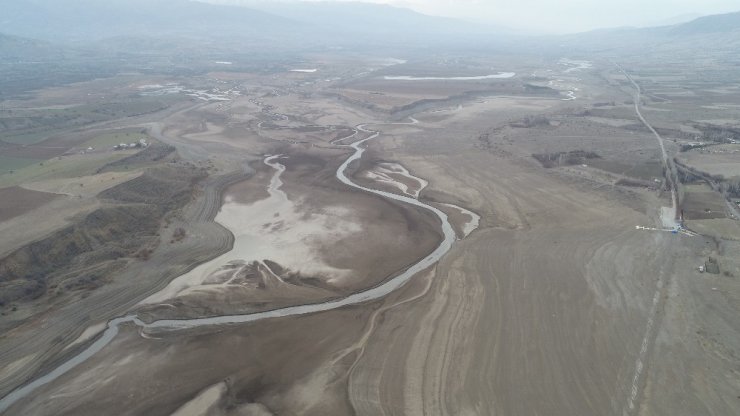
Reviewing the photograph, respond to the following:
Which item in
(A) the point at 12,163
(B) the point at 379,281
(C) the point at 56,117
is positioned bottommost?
(B) the point at 379,281

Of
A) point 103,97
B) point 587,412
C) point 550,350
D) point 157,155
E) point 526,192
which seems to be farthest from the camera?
point 103,97

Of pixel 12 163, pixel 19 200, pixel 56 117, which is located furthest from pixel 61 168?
pixel 56 117

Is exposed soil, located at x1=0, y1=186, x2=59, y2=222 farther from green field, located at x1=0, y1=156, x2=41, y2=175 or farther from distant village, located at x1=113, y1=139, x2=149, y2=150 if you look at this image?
distant village, located at x1=113, y1=139, x2=149, y2=150

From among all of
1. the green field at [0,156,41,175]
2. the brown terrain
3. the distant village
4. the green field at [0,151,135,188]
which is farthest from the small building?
the green field at [0,156,41,175]

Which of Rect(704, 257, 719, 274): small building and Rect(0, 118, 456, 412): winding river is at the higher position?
Rect(704, 257, 719, 274): small building

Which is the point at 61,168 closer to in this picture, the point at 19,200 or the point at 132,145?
the point at 132,145

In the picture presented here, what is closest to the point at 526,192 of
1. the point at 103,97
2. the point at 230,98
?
the point at 230,98

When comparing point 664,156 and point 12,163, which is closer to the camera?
point 12,163

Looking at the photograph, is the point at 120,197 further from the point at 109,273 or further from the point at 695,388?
the point at 695,388

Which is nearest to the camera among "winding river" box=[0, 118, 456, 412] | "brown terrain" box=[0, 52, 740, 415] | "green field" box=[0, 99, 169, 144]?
"brown terrain" box=[0, 52, 740, 415]
